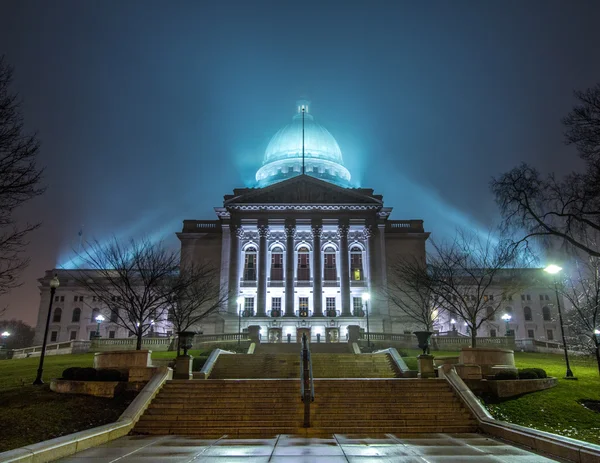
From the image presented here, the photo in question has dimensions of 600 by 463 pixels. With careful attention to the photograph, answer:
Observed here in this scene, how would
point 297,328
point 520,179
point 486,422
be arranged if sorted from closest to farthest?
point 486,422, point 520,179, point 297,328

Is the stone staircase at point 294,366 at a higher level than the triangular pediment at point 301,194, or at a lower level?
lower

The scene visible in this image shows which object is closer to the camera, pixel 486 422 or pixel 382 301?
pixel 486 422

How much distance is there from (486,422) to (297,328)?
41.4m

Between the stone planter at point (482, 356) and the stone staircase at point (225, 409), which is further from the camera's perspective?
the stone planter at point (482, 356)

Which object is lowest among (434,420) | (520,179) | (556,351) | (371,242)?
(434,420)

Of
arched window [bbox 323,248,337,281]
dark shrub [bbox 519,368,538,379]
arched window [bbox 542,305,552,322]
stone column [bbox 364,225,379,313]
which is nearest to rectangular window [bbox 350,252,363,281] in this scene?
stone column [bbox 364,225,379,313]

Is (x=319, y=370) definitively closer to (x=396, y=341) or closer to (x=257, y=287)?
(x=396, y=341)

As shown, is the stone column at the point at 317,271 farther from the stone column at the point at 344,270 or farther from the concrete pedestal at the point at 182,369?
the concrete pedestal at the point at 182,369

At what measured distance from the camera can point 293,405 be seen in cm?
1825

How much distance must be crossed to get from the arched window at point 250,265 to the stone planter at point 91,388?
141 feet

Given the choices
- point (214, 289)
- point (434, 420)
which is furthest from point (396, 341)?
point (434, 420)

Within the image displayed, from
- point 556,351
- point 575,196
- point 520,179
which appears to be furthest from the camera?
point 556,351

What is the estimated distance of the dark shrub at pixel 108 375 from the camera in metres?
20.0

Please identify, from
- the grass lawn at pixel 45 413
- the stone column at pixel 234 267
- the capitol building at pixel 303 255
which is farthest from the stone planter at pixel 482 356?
the stone column at pixel 234 267
